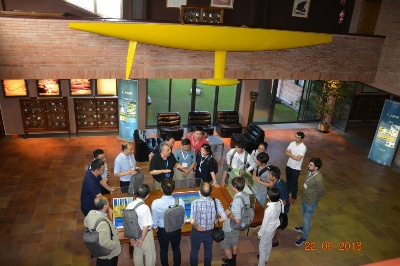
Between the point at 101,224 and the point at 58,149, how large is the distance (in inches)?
278

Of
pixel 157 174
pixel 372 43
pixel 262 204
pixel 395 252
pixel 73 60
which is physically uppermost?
pixel 372 43

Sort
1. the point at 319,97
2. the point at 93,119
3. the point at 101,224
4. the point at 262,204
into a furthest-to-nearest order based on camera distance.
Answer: the point at 319,97, the point at 93,119, the point at 262,204, the point at 101,224

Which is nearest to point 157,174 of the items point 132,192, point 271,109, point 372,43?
point 132,192

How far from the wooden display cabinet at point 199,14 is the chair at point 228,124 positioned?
14.4ft

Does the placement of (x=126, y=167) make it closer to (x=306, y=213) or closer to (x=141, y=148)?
(x=141, y=148)

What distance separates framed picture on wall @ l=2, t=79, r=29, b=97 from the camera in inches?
430

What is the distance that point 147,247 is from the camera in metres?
5.39

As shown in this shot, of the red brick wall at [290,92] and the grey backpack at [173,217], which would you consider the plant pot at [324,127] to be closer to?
the red brick wall at [290,92]

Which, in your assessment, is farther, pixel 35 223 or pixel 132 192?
pixel 35 223

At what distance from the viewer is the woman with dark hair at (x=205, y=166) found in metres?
7.00

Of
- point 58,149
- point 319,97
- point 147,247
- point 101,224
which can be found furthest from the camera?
point 319,97

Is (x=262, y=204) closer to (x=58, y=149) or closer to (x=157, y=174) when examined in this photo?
(x=157, y=174)

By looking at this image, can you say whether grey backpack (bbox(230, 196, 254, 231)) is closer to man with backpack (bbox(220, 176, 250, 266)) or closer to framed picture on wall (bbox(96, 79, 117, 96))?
man with backpack (bbox(220, 176, 250, 266))
